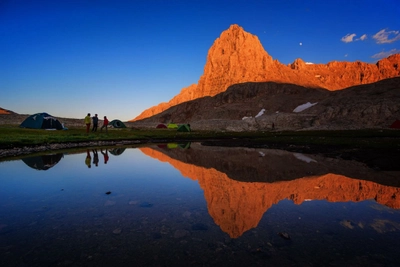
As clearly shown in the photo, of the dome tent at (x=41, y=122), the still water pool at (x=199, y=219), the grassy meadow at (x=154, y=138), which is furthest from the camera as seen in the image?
the dome tent at (x=41, y=122)

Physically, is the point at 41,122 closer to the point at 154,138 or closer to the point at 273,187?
the point at 154,138

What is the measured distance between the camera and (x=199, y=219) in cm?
671

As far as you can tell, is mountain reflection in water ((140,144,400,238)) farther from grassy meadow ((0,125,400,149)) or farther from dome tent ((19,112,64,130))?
dome tent ((19,112,64,130))

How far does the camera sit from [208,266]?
4426 millimetres

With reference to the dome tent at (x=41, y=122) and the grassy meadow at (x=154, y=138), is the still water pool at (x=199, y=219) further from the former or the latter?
the dome tent at (x=41, y=122)

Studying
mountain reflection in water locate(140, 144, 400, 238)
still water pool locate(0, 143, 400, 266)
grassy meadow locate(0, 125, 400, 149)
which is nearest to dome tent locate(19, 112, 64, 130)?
grassy meadow locate(0, 125, 400, 149)

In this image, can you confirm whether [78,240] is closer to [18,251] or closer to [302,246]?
[18,251]

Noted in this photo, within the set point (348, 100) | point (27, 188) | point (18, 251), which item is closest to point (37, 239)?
point (18, 251)

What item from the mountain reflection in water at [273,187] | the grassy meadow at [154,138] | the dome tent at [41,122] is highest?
the dome tent at [41,122]

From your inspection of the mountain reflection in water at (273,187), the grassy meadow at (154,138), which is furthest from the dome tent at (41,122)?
the mountain reflection in water at (273,187)

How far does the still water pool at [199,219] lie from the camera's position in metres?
4.75

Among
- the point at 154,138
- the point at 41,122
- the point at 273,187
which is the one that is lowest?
the point at 273,187

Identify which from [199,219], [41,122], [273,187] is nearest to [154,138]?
[41,122]

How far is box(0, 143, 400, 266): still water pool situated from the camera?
4.75 m
